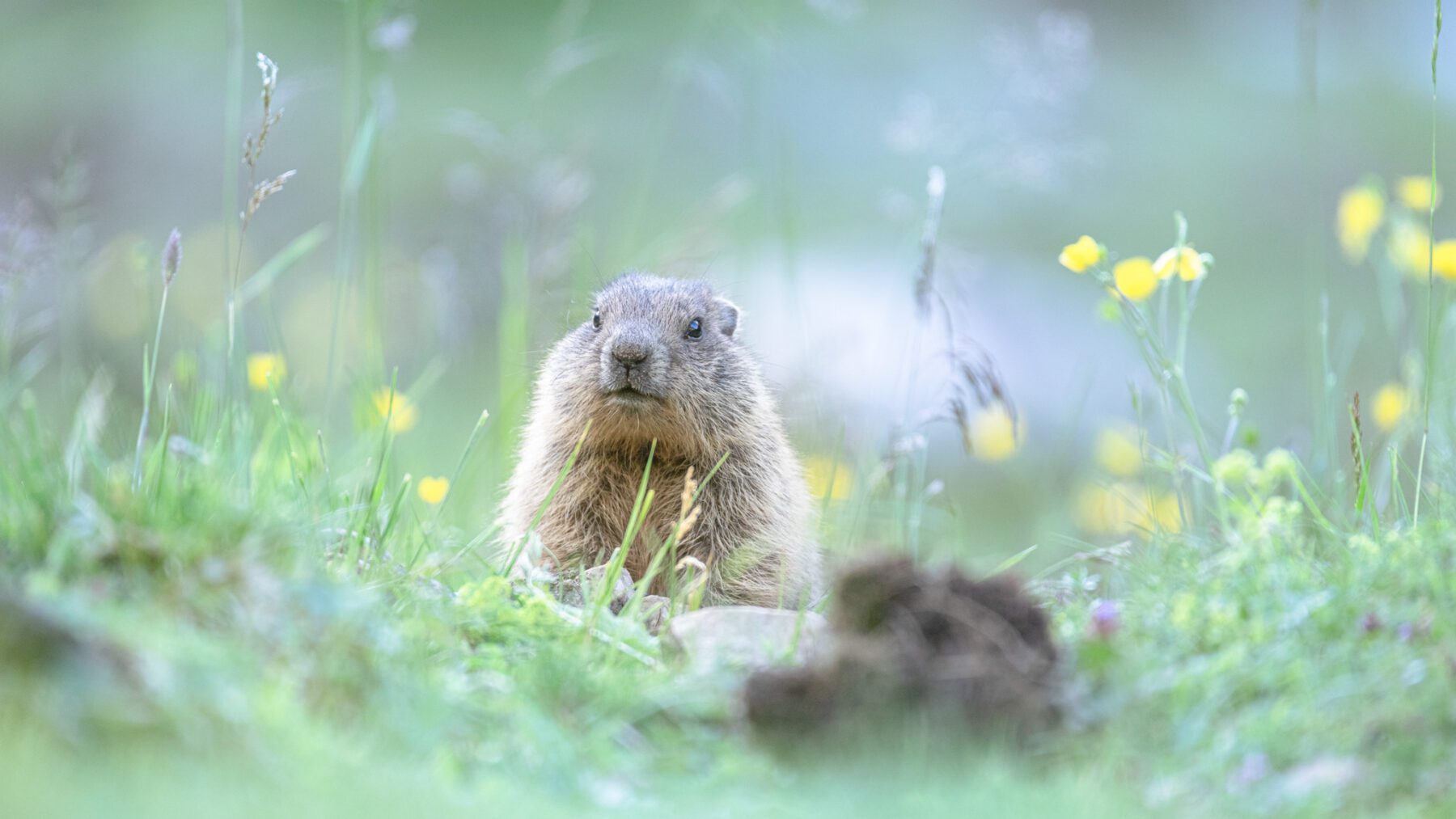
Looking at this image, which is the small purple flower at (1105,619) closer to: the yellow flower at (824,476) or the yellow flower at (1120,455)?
the yellow flower at (824,476)

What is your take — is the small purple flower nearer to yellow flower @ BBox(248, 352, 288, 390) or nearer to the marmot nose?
the marmot nose

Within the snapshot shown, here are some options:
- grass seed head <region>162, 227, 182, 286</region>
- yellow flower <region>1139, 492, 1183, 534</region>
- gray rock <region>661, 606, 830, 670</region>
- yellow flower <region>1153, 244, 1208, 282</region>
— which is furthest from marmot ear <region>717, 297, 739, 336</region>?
grass seed head <region>162, 227, 182, 286</region>

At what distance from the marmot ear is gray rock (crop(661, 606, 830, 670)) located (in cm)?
230

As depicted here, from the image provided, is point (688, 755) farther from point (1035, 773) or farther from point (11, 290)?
→ point (11, 290)

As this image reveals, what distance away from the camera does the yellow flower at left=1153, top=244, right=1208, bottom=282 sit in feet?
14.4

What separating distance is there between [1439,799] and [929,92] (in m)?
10.3

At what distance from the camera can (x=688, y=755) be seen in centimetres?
297

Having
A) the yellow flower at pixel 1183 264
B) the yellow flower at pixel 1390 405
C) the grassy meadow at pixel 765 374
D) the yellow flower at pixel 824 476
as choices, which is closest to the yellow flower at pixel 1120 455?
the grassy meadow at pixel 765 374

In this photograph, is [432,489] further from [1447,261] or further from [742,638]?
[1447,261]

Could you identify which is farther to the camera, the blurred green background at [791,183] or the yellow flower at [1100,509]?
the blurred green background at [791,183]

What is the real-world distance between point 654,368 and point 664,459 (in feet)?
1.28

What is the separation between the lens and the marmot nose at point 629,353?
16.8ft

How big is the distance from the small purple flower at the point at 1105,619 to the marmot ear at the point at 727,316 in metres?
2.52

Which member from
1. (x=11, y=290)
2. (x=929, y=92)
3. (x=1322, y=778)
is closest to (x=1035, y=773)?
(x=1322, y=778)
